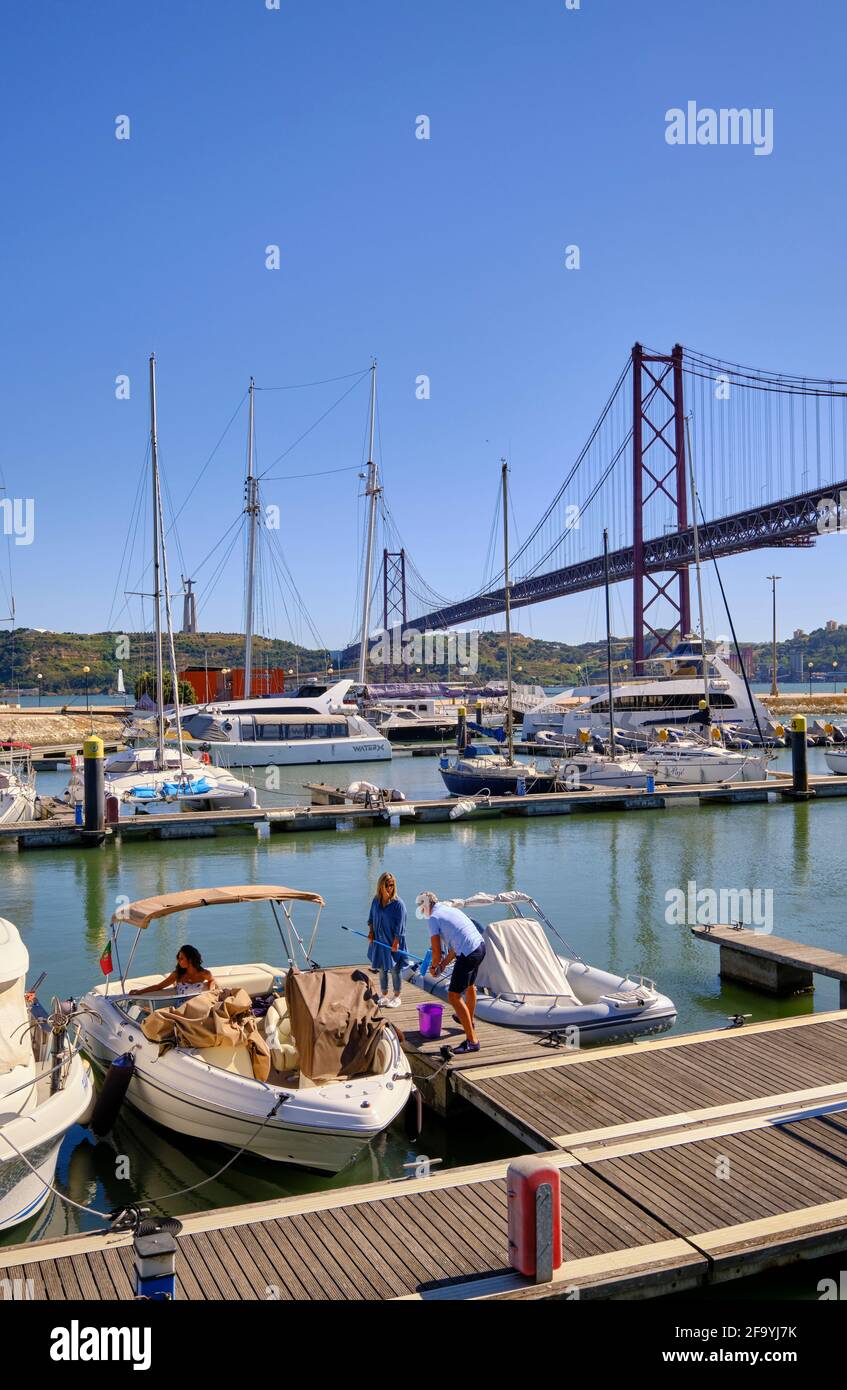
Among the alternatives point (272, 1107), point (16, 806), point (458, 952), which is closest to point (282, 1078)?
point (272, 1107)

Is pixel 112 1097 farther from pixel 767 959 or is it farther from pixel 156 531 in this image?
pixel 156 531

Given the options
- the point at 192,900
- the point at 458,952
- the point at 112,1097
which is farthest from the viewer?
the point at 192,900

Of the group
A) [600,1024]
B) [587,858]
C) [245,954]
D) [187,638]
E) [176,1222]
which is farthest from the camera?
[187,638]

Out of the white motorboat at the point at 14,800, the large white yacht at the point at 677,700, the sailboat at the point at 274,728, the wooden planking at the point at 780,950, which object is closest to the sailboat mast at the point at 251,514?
the sailboat at the point at 274,728

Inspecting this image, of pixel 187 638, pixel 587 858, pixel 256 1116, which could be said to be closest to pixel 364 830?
pixel 587 858

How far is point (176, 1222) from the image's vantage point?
6074 millimetres

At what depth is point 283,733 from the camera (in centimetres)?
5675

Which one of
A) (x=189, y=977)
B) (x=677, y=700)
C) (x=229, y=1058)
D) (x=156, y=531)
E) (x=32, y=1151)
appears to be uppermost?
(x=156, y=531)

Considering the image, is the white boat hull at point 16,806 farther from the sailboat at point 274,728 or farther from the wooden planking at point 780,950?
the sailboat at point 274,728

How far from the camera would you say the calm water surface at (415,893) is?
31.0ft

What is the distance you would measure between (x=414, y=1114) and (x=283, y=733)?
47566 mm

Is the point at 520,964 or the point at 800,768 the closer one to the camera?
the point at 520,964
